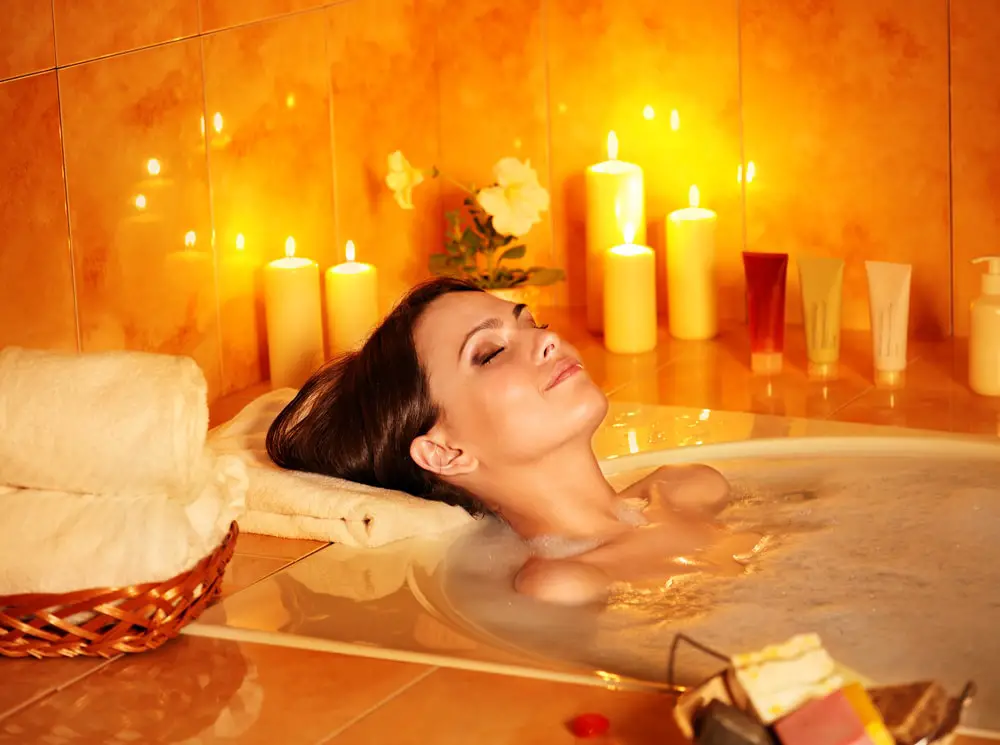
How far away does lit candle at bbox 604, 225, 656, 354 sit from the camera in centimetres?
258

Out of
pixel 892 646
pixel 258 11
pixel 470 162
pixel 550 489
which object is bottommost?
pixel 892 646

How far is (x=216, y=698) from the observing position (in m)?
1.39

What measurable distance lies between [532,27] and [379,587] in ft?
4.85

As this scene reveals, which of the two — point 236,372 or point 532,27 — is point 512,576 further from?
point 532,27

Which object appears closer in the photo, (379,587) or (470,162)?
(379,587)

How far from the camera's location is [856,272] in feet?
8.59

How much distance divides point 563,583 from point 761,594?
0.21 metres

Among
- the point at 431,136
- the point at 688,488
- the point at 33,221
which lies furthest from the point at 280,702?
the point at 431,136

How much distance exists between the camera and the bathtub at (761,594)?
56.9 inches

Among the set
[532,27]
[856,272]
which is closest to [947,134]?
[856,272]

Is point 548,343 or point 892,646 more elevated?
point 548,343

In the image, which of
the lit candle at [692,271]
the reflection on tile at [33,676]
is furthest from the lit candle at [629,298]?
the reflection on tile at [33,676]

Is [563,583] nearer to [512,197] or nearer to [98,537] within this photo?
[98,537]

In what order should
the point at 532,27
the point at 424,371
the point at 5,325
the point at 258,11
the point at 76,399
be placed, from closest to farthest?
1. the point at 76,399
2. the point at 424,371
3. the point at 5,325
4. the point at 258,11
5. the point at 532,27
